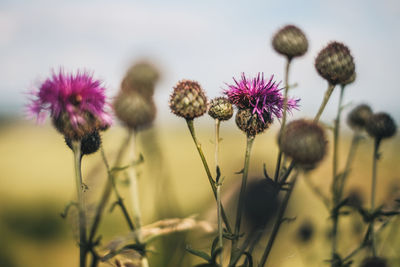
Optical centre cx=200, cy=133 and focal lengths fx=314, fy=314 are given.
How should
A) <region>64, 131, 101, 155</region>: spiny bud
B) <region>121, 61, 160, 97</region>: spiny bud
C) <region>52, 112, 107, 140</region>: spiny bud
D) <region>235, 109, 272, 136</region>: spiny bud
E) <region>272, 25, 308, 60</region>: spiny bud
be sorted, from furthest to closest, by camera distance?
<region>121, 61, 160, 97</region>: spiny bud
<region>272, 25, 308, 60</region>: spiny bud
<region>235, 109, 272, 136</region>: spiny bud
<region>64, 131, 101, 155</region>: spiny bud
<region>52, 112, 107, 140</region>: spiny bud

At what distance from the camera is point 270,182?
238cm

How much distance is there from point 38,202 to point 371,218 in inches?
268

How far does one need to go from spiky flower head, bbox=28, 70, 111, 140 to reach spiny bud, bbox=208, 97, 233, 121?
834mm

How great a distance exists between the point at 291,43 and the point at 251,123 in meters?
1.25

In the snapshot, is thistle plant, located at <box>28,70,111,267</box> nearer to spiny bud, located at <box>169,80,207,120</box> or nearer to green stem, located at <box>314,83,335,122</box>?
spiny bud, located at <box>169,80,207,120</box>

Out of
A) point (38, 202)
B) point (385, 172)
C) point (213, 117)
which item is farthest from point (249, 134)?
point (38, 202)

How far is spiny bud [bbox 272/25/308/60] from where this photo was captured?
3289 mm

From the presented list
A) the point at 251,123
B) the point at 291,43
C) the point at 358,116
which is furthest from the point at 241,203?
the point at 358,116

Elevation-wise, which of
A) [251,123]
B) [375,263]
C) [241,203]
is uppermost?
[251,123]

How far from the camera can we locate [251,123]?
2.56 metres

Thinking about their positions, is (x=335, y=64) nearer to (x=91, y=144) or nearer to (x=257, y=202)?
(x=257, y=202)

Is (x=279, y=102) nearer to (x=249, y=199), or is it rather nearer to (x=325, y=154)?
(x=325, y=154)

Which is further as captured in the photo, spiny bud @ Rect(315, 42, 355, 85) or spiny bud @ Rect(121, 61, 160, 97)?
spiny bud @ Rect(121, 61, 160, 97)

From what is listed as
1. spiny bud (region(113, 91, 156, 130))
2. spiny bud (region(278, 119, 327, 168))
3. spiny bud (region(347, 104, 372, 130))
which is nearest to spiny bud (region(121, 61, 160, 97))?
spiny bud (region(113, 91, 156, 130))
